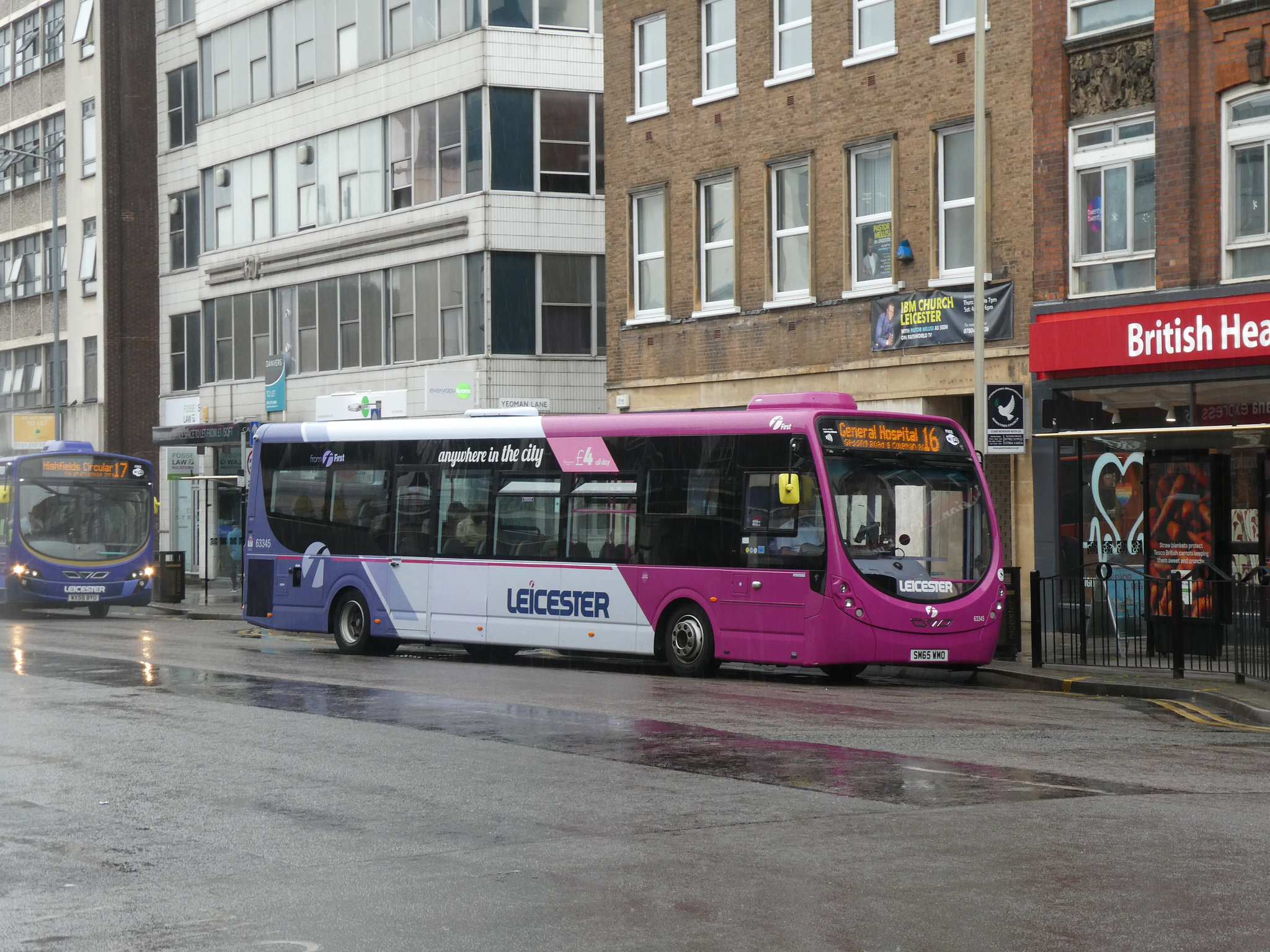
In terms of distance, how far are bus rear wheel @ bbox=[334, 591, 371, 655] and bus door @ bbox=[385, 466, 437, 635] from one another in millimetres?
608

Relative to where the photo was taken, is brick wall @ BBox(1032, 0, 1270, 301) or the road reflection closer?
the road reflection

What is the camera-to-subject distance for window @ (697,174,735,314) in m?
29.5

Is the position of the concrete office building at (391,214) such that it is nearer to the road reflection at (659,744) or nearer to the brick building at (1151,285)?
the brick building at (1151,285)

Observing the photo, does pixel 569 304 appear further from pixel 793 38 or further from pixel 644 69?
pixel 793 38

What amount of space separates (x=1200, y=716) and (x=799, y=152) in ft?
48.4

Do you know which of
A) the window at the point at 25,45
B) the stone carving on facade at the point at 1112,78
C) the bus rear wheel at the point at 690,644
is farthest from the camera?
the window at the point at 25,45

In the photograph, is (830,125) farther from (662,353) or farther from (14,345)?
(14,345)

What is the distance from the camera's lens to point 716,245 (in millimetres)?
29750

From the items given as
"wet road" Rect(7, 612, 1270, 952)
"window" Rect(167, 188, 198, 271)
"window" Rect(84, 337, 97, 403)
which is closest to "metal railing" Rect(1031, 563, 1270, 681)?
"wet road" Rect(7, 612, 1270, 952)

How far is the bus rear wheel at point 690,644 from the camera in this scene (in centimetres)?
1936

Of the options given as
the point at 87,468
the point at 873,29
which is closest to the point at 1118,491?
the point at 873,29

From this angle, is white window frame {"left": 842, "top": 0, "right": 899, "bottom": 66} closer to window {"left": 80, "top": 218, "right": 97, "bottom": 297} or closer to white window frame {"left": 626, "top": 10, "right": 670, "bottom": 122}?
white window frame {"left": 626, "top": 10, "right": 670, "bottom": 122}

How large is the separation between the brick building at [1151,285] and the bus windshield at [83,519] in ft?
63.3

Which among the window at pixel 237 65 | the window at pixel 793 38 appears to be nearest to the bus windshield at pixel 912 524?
the window at pixel 793 38
